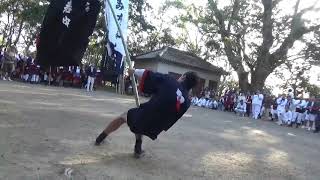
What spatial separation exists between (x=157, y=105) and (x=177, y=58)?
3194 cm

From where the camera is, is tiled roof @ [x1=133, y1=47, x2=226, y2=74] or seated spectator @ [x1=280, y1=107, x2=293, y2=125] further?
tiled roof @ [x1=133, y1=47, x2=226, y2=74]

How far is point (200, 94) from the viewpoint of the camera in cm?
3578

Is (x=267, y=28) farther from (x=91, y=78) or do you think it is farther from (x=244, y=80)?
(x=91, y=78)

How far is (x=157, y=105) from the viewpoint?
7188 millimetres

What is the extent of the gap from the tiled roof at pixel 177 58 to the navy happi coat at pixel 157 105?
29723 mm

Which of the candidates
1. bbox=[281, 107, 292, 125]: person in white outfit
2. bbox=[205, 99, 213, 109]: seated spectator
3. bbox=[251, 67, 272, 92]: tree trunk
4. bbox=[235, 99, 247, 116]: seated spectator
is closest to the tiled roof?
bbox=[205, 99, 213, 109]: seated spectator

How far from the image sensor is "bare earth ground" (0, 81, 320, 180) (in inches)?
253

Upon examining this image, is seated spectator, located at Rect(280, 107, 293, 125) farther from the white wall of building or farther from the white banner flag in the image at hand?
the white wall of building

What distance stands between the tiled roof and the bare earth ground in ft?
82.9

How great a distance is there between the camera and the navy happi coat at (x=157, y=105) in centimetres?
721

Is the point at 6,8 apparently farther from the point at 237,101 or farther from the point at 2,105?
the point at 2,105

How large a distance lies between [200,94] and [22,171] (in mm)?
30306

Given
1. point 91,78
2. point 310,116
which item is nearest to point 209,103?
point 91,78

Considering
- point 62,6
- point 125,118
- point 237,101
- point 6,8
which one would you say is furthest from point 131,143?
point 6,8
